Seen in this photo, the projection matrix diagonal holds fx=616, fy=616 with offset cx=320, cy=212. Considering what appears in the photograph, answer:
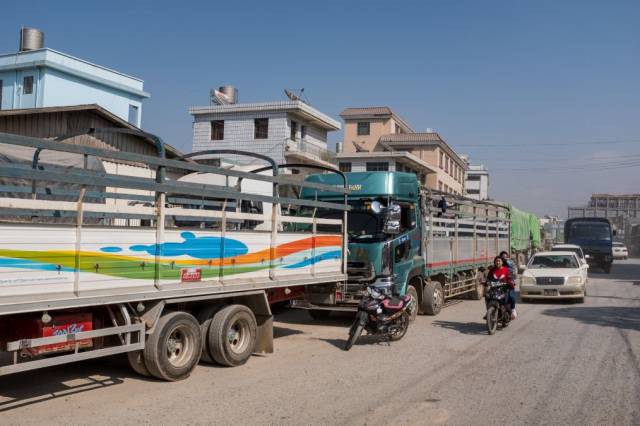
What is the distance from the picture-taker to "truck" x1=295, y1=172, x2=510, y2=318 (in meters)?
11.8

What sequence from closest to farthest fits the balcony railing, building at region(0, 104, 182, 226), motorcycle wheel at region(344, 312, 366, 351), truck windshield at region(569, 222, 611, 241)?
motorcycle wheel at region(344, 312, 366, 351)
building at region(0, 104, 182, 226)
truck windshield at region(569, 222, 611, 241)
the balcony railing

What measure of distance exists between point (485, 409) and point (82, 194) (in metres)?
4.75

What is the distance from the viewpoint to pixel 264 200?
28.3 ft

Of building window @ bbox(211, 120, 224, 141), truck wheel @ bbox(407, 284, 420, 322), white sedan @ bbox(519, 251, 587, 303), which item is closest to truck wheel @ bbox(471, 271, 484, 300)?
white sedan @ bbox(519, 251, 587, 303)

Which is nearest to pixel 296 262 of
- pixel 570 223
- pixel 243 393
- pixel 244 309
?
pixel 244 309

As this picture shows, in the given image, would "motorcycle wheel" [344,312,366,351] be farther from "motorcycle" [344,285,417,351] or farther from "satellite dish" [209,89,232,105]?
"satellite dish" [209,89,232,105]

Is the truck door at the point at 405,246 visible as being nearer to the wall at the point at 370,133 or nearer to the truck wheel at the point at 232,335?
the truck wheel at the point at 232,335

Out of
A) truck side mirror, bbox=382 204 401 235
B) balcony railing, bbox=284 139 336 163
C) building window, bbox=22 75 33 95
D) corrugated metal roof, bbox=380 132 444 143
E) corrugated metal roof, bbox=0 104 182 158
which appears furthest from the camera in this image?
corrugated metal roof, bbox=380 132 444 143

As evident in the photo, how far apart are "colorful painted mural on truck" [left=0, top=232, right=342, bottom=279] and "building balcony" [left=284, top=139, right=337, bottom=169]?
91.1ft

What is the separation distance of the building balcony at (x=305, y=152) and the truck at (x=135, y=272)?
2791cm

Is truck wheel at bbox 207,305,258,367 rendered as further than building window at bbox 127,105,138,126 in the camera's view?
No

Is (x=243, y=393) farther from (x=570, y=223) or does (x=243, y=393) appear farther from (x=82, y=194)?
(x=570, y=223)

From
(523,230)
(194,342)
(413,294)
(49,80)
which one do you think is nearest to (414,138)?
(523,230)

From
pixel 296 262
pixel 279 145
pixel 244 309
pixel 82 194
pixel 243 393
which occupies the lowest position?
pixel 243 393
